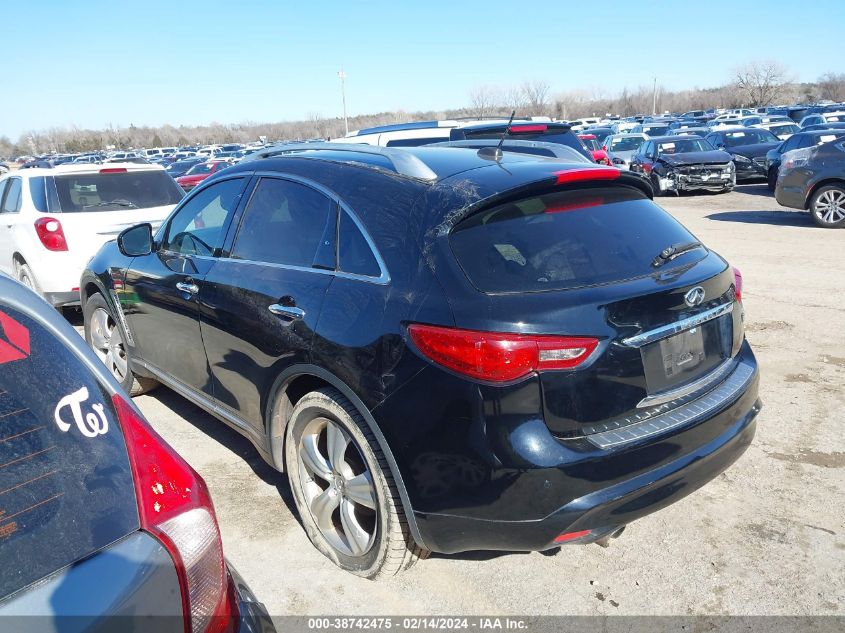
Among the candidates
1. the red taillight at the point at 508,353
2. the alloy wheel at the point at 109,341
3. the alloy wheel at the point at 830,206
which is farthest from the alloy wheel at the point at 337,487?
the alloy wheel at the point at 830,206

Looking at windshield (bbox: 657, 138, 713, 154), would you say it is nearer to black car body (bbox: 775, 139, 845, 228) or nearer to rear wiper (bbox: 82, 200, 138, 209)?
black car body (bbox: 775, 139, 845, 228)

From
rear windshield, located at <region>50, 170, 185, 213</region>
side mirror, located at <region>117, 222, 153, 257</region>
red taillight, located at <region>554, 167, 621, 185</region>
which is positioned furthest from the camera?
rear windshield, located at <region>50, 170, 185, 213</region>

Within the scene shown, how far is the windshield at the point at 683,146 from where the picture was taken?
1809 centimetres

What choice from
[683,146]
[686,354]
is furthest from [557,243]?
[683,146]

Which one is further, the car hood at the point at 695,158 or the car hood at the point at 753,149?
the car hood at the point at 753,149

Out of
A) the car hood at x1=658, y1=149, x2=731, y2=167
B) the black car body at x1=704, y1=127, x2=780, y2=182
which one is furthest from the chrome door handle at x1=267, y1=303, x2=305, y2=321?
the black car body at x1=704, y1=127, x2=780, y2=182

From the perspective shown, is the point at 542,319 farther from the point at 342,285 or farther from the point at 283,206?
the point at 283,206

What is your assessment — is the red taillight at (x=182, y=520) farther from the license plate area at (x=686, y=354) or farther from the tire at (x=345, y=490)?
the license plate area at (x=686, y=354)

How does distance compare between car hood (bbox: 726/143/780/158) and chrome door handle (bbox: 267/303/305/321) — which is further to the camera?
car hood (bbox: 726/143/780/158)

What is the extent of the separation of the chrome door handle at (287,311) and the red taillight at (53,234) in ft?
16.9

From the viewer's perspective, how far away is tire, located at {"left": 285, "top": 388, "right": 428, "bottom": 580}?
2.73 metres

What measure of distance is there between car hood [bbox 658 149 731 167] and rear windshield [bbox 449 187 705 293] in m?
15.8

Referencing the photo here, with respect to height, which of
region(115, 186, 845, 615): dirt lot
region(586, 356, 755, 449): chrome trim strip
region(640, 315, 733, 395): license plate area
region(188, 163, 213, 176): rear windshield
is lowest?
region(115, 186, 845, 615): dirt lot

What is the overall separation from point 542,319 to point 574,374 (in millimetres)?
223
